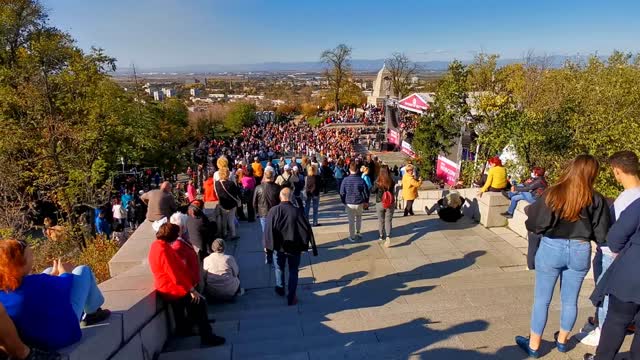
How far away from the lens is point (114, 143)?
16.9 meters

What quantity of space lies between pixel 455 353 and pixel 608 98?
10.3 m

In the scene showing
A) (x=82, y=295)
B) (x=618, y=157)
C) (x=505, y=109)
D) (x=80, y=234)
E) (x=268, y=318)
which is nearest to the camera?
(x=82, y=295)

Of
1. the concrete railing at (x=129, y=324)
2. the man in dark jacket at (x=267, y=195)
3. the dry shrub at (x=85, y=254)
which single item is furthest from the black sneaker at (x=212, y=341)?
the man in dark jacket at (x=267, y=195)

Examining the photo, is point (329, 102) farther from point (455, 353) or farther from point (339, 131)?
point (455, 353)

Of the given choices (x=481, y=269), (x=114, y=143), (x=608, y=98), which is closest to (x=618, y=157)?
(x=481, y=269)

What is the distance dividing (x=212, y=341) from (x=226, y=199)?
3.88 metres

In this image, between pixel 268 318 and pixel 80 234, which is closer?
pixel 268 318

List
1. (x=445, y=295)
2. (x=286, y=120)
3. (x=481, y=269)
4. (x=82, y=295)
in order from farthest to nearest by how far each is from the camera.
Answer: (x=286, y=120) < (x=481, y=269) < (x=445, y=295) < (x=82, y=295)

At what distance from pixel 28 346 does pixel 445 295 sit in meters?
4.03

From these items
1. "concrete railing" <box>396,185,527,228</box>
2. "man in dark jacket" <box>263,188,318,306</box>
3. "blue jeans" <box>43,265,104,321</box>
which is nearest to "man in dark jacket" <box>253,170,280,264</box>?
"man in dark jacket" <box>263,188,318,306</box>

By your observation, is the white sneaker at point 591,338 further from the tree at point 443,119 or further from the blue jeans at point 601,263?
the tree at point 443,119

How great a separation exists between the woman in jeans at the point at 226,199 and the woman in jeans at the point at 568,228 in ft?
17.6

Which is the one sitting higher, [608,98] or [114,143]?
[608,98]

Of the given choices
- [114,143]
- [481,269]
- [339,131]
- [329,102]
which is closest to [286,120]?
[329,102]
